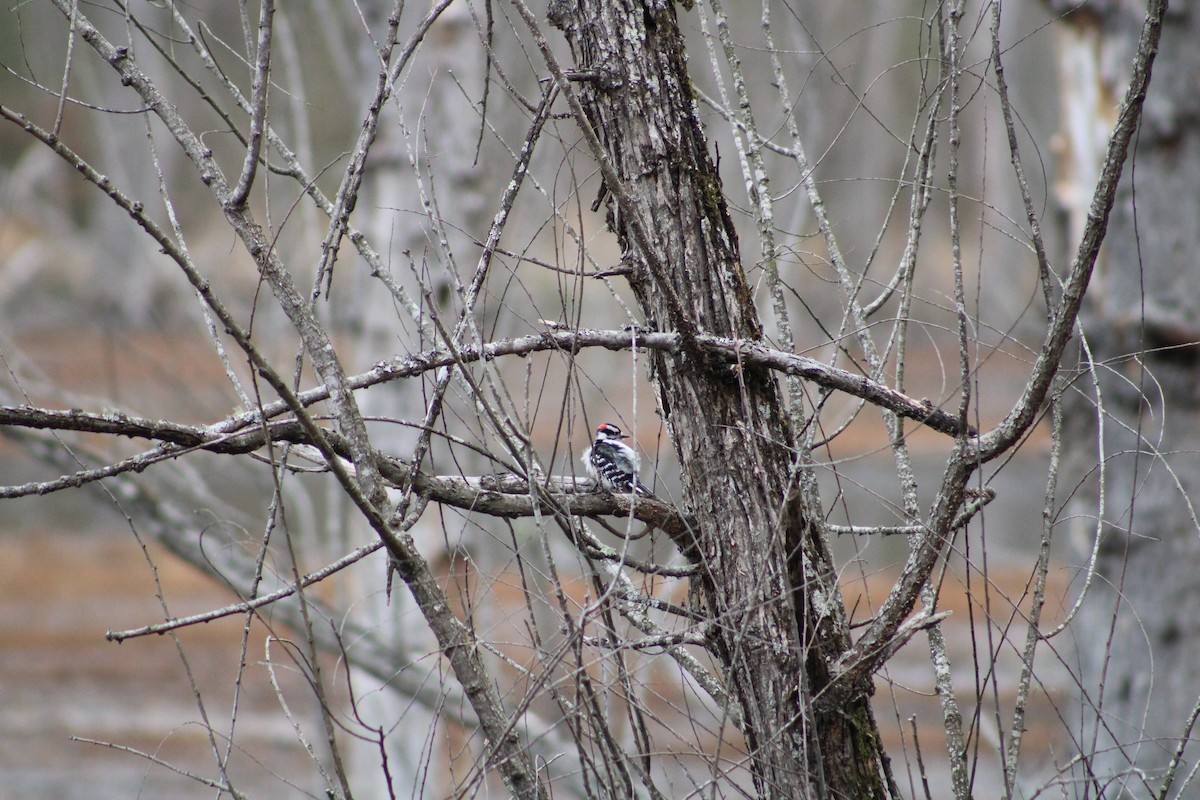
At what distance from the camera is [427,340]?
2.35m

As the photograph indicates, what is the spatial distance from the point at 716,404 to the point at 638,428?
8.49 feet

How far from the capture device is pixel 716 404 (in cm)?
224

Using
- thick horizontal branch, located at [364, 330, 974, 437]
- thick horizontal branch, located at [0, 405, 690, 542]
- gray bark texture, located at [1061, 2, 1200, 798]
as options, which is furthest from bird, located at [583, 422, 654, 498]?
gray bark texture, located at [1061, 2, 1200, 798]

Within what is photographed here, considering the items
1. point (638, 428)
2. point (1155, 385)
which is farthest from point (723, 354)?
point (1155, 385)

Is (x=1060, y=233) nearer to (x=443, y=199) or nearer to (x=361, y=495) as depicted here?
(x=443, y=199)

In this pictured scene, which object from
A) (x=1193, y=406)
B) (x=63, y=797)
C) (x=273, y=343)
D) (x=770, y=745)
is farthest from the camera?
(x=63, y=797)

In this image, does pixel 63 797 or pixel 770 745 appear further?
pixel 63 797

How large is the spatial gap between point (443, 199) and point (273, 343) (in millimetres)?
1866

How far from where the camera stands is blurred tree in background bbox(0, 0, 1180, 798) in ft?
6.15

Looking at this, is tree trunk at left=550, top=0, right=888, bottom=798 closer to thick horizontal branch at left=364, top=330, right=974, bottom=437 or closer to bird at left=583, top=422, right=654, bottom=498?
thick horizontal branch at left=364, top=330, right=974, bottom=437

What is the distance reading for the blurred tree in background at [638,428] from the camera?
1.88m

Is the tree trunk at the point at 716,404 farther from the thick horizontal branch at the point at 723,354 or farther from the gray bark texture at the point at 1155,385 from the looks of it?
the gray bark texture at the point at 1155,385

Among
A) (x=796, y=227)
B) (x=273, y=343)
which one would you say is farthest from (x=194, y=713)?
(x=796, y=227)

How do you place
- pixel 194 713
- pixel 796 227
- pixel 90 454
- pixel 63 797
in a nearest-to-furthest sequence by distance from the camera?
1. pixel 90 454
2. pixel 796 227
3. pixel 63 797
4. pixel 194 713
